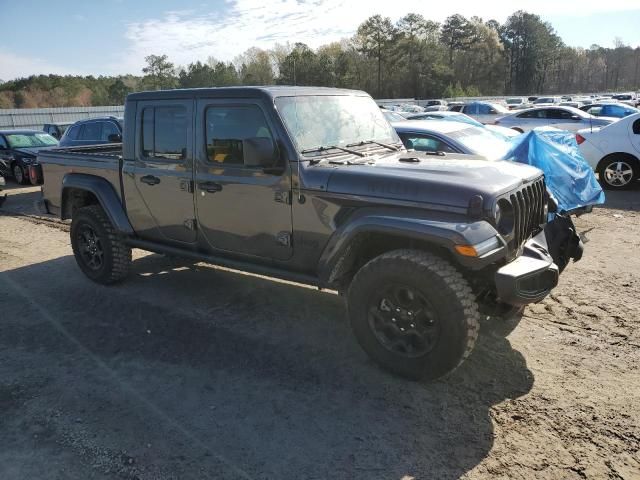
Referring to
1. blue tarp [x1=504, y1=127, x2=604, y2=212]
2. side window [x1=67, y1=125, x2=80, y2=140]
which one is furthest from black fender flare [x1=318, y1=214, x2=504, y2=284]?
side window [x1=67, y1=125, x2=80, y2=140]

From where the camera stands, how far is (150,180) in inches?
194

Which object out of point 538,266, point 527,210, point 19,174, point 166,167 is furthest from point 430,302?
point 19,174

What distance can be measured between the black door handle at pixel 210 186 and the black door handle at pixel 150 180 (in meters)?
0.63

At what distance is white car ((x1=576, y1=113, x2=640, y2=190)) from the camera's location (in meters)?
9.95

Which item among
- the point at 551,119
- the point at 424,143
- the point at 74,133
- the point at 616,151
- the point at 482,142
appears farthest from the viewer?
the point at 551,119

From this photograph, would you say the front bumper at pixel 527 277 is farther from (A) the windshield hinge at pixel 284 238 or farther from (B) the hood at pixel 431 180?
(A) the windshield hinge at pixel 284 238

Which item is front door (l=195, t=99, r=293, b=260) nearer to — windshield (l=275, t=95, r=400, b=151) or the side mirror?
the side mirror

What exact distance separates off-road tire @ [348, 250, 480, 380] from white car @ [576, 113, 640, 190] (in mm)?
8423

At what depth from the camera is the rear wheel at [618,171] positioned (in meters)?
10.1

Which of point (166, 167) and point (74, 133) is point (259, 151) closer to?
point (166, 167)

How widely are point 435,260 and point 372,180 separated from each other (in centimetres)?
72

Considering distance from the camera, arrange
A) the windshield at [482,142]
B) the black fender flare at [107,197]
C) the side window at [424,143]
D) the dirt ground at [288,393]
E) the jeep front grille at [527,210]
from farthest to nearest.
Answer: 1. the side window at [424,143]
2. the windshield at [482,142]
3. the black fender flare at [107,197]
4. the jeep front grille at [527,210]
5. the dirt ground at [288,393]

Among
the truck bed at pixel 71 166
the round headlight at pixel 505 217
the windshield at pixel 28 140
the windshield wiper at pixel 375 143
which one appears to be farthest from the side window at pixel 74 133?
the round headlight at pixel 505 217

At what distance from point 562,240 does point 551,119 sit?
13.6 meters
